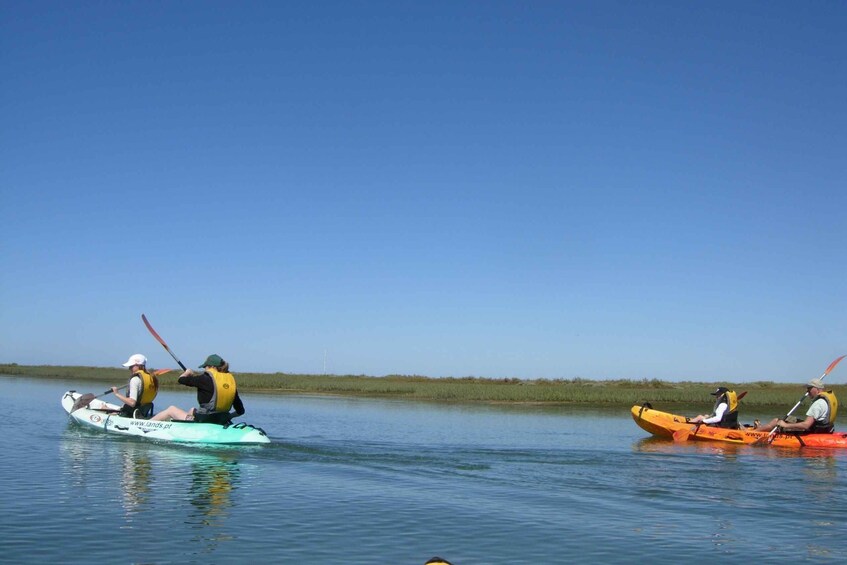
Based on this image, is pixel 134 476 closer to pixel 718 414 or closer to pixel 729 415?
pixel 718 414

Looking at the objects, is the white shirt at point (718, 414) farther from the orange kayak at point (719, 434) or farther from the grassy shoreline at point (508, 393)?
the grassy shoreline at point (508, 393)

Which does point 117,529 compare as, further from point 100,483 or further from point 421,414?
point 421,414

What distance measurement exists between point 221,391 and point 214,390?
0.15m

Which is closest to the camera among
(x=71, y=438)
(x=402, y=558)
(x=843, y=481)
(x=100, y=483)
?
(x=402, y=558)

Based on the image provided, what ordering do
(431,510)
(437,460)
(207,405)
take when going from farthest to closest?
(207,405)
(437,460)
(431,510)

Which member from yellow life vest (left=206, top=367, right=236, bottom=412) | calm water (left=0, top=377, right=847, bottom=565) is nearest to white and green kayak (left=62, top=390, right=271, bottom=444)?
calm water (left=0, top=377, right=847, bottom=565)

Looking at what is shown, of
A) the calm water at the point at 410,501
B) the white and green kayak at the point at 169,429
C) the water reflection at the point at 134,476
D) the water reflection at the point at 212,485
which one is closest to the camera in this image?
the calm water at the point at 410,501

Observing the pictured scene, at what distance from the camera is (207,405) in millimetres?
16891

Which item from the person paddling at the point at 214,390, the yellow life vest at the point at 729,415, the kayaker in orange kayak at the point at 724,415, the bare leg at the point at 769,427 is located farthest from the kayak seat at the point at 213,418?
the bare leg at the point at 769,427

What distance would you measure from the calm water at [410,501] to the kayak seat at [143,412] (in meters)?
0.72

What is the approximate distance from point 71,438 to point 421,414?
14.8 meters

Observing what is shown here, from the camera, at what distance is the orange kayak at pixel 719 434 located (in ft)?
65.6

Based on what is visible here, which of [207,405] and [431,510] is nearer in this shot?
[431,510]

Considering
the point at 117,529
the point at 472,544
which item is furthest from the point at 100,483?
the point at 472,544
